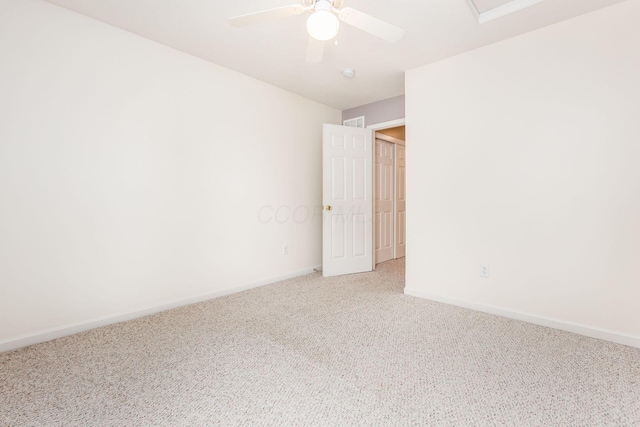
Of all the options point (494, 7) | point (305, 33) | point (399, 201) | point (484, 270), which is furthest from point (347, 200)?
point (494, 7)

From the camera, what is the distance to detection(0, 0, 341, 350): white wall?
1986 mm

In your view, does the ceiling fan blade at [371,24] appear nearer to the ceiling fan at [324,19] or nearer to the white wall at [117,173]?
the ceiling fan at [324,19]

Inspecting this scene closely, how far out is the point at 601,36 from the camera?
6.89 feet

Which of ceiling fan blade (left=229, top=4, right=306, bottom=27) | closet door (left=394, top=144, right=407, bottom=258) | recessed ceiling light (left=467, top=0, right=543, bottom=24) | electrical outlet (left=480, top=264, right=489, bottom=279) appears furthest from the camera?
closet door (left=394, top=144, right=407, bottom=258)

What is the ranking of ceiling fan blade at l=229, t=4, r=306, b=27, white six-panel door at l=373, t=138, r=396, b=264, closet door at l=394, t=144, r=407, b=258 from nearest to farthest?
ceiling fan blade at l=229, t=4, r=306, b=27, white six-panel door at l=373, t=138, r=396, b=264, closet door at l=394, t=144, r=407, b=258

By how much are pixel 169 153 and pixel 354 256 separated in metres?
2.59

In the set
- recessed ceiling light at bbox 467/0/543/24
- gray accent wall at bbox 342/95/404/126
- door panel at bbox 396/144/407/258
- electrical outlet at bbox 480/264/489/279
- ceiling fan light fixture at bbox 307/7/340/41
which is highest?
recessed ceiling light at bbox 467/0/543/24

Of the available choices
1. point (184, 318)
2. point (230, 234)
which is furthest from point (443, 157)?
point (184, 318)

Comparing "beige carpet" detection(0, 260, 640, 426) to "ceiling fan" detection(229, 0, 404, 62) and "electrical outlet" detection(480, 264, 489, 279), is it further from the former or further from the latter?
"ceiling fan" detection(229, 0, 404, 62)

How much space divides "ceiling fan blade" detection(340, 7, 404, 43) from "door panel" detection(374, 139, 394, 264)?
2923mm

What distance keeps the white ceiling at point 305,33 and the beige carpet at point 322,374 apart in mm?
2369

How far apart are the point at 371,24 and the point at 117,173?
2209 millimetres

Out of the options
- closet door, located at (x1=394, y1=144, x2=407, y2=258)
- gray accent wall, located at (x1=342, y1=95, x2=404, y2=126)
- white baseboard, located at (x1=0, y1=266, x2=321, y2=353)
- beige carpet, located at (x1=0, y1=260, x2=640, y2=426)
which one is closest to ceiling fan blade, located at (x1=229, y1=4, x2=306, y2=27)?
beige carpet, located at (x1=0, y1=260, x2=640, y2=426)

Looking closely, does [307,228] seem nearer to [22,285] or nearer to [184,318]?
[184,318]
